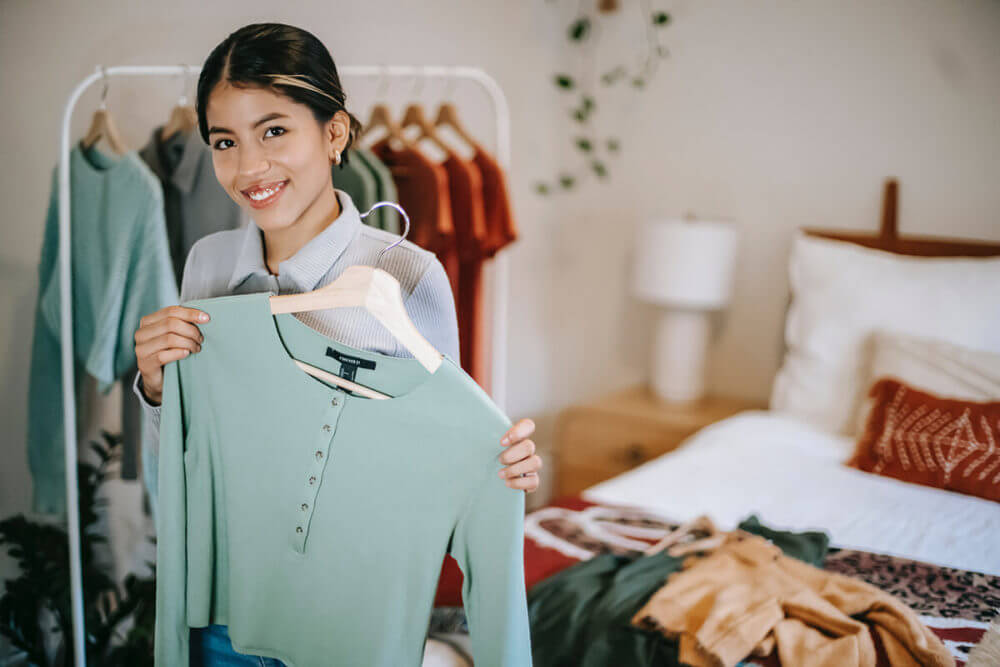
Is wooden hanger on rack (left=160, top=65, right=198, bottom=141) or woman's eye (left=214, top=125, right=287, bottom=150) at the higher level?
wooden hanger on rack (left=160, top=65, right=198, bottom=141)

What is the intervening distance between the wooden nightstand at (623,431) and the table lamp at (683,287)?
0.10 metres

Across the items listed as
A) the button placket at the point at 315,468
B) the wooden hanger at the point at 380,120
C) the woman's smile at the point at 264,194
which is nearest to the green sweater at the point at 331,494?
the button placket at the point at 315,468

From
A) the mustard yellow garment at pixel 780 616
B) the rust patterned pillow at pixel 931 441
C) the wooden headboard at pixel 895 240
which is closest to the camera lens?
the mustard yellow garment at pixel 780 616

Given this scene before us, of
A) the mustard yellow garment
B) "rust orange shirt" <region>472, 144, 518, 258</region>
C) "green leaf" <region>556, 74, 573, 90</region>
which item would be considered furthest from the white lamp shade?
the mustard yellow garment

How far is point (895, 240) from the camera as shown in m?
2.13

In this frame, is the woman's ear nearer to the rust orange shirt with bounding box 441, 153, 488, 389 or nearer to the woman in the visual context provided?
the woman

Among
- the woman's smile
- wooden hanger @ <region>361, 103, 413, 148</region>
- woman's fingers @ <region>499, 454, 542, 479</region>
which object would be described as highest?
wooden hanger @ <region>361, 103, 413, 148</region>

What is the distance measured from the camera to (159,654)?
81 cm

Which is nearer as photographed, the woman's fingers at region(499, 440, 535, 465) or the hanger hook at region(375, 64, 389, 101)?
the woman's fingers at region(499, 440, 535, 465)

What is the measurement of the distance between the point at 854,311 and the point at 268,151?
170 centimetres

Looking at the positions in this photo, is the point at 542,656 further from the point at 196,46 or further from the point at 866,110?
the point at 866,110

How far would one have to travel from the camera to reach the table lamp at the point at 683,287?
90.9 inches

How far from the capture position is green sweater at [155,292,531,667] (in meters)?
0.79

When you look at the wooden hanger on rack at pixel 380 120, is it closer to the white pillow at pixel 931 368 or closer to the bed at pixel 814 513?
the bed at pixel 814 513
